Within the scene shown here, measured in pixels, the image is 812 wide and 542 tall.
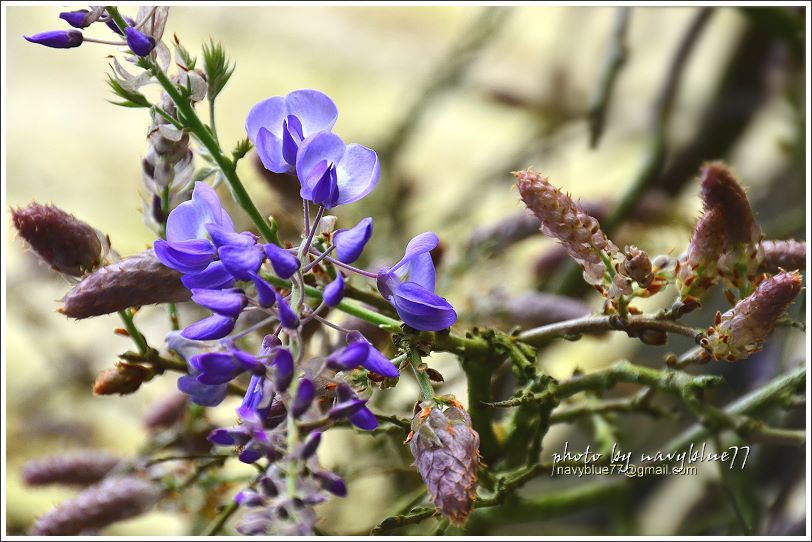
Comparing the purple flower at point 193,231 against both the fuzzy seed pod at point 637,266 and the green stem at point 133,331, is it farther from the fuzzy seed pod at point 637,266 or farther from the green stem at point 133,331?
the fuzzy seed pod at point 637,266

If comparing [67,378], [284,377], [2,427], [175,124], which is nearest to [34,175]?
[67,378]

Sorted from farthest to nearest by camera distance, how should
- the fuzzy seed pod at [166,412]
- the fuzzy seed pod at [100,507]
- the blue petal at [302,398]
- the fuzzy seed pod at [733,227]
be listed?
the fuzzy seed pod at [166,412]
the fuzzy seed pod at [100,507]
the fuzzy seed pod at [733,227]
the blue petal at [302,398]

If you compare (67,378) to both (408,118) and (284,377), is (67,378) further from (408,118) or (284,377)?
(284,377)

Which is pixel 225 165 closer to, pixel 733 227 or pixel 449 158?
pixel 733 227

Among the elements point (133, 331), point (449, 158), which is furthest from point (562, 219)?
point (449, 158)

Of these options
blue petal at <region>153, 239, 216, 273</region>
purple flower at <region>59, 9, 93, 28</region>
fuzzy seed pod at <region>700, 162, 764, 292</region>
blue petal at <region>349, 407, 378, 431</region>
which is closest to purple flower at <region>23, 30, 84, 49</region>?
purple flower at <region>59, 9, 93, 28</region>

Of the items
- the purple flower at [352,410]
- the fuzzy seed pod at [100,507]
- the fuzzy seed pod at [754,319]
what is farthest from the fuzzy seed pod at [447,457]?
the fuzzy seed pod at [100,507]
